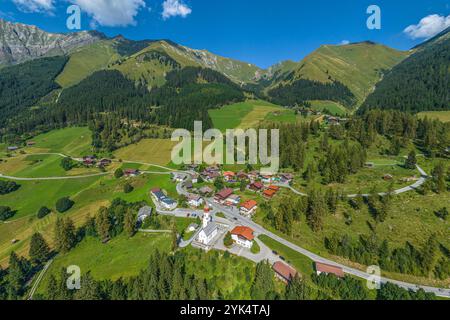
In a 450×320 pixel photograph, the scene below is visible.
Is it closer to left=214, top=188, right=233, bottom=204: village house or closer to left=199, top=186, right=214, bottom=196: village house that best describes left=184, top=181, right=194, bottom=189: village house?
left=199, top=186, right=214, bottom=196: village house

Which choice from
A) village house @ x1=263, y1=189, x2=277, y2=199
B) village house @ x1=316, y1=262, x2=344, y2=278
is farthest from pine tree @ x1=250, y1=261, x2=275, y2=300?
village house @ x1=263, y1=189, x2=277, y2=199

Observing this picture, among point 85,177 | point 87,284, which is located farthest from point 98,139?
point 87,284

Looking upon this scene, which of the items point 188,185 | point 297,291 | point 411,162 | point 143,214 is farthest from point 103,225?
point 411,162

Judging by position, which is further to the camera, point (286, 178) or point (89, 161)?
point (89, 161)

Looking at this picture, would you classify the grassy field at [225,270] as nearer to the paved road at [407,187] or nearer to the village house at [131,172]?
the paved road at [407,187]

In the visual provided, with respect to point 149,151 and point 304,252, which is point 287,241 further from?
point 149,151
